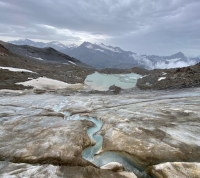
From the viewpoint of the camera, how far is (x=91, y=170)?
21.0ft

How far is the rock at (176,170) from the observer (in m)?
6.10

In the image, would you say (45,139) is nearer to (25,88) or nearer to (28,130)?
(28,130)

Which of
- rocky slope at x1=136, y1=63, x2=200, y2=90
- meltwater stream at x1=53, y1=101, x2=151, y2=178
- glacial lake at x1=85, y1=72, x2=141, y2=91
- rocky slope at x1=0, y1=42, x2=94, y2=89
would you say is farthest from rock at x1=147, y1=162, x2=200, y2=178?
glacial lake at x1=85, y1=72, x2=141, y2=91

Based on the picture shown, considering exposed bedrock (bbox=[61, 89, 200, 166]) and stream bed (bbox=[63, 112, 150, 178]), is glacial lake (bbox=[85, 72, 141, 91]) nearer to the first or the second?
exposed bedrock (bbox=[61, 89, 200, 166])

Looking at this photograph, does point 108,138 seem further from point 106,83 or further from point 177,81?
point 106,83

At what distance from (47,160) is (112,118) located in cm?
667

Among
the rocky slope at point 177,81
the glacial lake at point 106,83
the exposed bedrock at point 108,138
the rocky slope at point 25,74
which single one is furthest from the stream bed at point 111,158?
the glacial lake at point 106,83

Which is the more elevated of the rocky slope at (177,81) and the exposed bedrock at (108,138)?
the rocky slope at (177,81)

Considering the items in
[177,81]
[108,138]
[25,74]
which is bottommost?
[108,138]

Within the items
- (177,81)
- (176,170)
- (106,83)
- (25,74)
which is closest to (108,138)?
(176,170)

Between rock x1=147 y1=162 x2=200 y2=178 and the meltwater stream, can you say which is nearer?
rock x1=147 y1=162 x2=200 y2=178

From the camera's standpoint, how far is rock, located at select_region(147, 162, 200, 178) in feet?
20.0

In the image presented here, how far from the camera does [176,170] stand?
6328 mm

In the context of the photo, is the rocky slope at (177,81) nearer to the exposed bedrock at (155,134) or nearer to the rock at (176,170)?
the exposed bedrock at (155,134)
